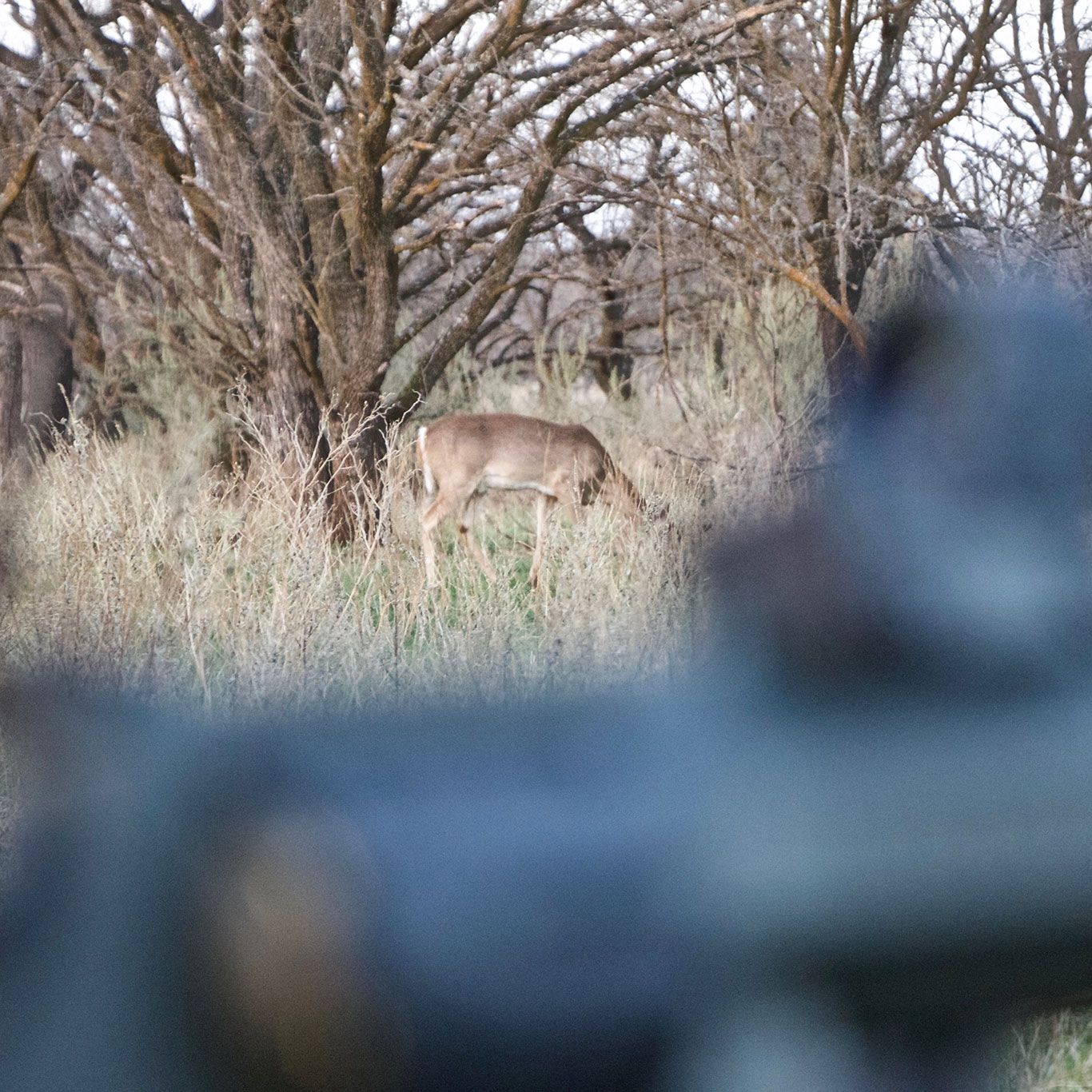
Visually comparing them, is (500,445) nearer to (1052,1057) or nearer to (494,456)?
(494,456)

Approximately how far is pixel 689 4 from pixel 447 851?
15.5 ft

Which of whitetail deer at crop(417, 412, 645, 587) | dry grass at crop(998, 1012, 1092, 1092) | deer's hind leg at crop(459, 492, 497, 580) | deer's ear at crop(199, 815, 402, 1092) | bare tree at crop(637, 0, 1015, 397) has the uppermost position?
bare tree at crop(637, 0, 1015, 397)

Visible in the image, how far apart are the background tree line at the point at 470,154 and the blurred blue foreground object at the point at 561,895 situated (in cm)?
233

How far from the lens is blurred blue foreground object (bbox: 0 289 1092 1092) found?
451 millimetres

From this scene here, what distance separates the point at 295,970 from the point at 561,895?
102 millimetres

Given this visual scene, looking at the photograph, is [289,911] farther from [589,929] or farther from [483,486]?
[483,486]

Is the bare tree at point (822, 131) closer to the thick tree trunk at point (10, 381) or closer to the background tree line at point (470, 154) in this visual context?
the background tree line at point (470, 154)

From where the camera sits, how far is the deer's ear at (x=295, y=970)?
457 mm

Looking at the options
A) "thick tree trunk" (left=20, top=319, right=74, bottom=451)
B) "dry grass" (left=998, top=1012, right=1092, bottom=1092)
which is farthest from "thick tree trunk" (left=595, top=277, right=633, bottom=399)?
"dry grass" (left=998, top=1012, right=1092, bottom=1092)

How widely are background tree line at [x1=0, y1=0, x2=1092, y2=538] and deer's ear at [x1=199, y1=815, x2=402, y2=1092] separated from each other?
2.43 metres

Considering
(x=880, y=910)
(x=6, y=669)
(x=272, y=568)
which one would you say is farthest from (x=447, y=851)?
(x=272, y=568)

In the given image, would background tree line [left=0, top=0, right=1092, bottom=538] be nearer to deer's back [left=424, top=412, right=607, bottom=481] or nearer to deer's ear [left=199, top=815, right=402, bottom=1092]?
deer's back [left=424, top=412, right=607, bottom=481]

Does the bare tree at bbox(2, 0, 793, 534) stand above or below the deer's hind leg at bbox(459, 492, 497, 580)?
above

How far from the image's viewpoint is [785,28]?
17.0 ft
